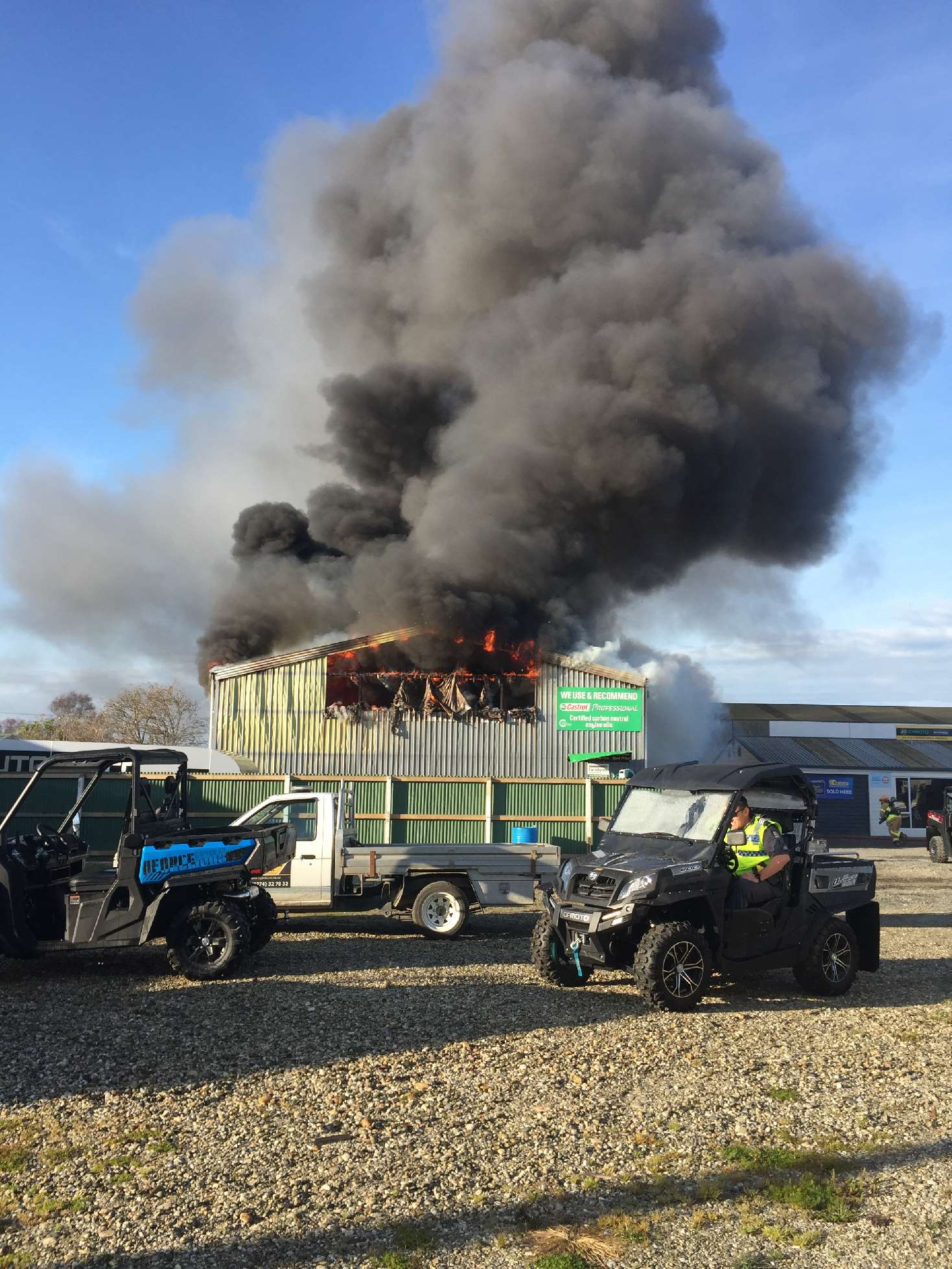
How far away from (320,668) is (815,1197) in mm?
19456

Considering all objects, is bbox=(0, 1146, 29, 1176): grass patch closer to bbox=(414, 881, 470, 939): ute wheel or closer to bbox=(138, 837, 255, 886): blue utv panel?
bbox=(138, 837, 255, 886): blue utv panel

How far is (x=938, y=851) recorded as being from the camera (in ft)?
81.8

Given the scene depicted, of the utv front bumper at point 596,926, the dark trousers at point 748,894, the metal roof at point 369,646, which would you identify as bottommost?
the utv front bumper at point 596,926

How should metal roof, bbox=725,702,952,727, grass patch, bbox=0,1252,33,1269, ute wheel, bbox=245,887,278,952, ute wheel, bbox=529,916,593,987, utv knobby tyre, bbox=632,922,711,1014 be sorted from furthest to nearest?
metal roof, bbox=725,702,952,727 < ute wheel, bbox=245,887,278,952 < ute wheel, bbox=529,916,593,987 < utv knobby tyre, bbox=632,922,711,1014 < grass patch, bbox=0,1252,33,1269

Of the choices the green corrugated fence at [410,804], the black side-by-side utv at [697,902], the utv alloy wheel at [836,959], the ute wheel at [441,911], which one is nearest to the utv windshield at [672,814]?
the black side-by-side utv at [697,902]

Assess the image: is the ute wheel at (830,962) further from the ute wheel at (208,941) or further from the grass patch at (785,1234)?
the ute wheel at (208,941)

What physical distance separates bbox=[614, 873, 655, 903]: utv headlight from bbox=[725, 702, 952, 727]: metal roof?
33.3 meters

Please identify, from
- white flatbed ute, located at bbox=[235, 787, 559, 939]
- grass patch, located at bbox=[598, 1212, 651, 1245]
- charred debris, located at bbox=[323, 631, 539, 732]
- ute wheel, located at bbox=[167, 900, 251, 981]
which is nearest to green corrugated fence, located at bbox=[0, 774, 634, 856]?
charred debris, located at bbox=[323, 631, 539, 732]

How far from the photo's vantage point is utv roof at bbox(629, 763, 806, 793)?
8.63m

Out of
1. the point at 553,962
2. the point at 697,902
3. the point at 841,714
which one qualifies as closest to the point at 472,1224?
the point at 697,902

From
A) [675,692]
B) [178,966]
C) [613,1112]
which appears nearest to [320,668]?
[675,692]

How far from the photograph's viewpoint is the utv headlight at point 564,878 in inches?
329

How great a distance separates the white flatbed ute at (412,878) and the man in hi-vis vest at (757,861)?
3633 millimetres

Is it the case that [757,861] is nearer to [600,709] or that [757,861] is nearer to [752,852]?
[752,852]
